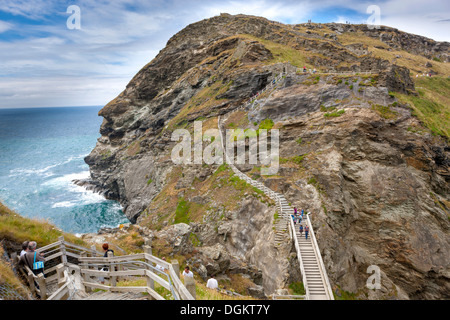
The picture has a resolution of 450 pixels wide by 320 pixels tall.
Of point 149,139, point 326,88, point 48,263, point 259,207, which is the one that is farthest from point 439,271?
point 149,139

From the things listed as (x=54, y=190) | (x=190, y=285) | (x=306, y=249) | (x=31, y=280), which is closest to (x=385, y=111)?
(x=306, y=249)

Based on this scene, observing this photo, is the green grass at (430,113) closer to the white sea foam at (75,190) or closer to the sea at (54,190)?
the sea at (54,190)

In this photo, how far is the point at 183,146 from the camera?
166 feet

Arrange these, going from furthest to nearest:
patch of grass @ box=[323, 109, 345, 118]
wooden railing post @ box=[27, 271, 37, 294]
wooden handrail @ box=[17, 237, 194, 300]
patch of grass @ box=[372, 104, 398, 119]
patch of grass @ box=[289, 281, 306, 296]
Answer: patch of grass @ box=[323, 109, 345, 118]
patch of grass @ box=[372, 104, 398, 119]
patch of grass @ box=[289, 281, 306, 296]
wooden railing post @ box=[27, 271, 37, 294]
wooden handrail @ box=[17, 237, 194, 300]

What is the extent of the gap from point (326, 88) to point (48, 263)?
36.4 m

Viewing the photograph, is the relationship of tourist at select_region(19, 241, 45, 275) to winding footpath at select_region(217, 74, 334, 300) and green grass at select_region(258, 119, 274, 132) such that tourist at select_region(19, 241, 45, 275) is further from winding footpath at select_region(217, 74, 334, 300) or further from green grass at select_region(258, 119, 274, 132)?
green grass at select_region(258, 119, 274, 132)

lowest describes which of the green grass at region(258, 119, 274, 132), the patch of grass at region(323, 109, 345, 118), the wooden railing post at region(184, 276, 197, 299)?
Answer: the wooden railing post at region(184, 276, 197, 299)

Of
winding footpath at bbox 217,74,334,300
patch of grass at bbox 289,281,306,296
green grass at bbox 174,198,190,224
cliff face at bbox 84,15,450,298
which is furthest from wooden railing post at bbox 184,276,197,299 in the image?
green grass at bbox 174,198,190,224

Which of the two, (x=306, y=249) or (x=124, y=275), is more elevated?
(x=124, y=275)

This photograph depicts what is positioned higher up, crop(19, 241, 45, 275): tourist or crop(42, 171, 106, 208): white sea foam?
crop(19, 241, 45, 275): tourist

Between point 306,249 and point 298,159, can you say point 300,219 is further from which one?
point 298,159

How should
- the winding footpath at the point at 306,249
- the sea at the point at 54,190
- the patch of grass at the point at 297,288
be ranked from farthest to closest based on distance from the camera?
the sea at the point at 54,190
the patch of grass at the point at 297,288
the winding footpath at the point at 306,249

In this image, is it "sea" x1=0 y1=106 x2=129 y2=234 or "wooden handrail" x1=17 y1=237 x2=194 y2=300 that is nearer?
"wooden handrail" x1=17 y1=237 x2=194 y2=300

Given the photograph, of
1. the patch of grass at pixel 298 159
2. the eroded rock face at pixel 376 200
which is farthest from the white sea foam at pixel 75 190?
the eroded rock face at pixel 376 200
